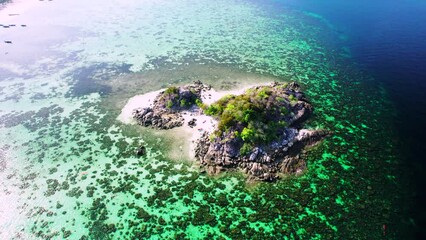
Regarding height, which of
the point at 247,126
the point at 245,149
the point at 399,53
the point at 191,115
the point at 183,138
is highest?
the point at 399,53

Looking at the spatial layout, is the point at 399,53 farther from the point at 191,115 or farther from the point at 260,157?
the point at 191,115

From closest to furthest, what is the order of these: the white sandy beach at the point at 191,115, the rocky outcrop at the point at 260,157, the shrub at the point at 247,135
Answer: the rocky outcrop at the point at 260,157 → the shrub at the point at 247,135 → the white sandy beach at the point at 191,115

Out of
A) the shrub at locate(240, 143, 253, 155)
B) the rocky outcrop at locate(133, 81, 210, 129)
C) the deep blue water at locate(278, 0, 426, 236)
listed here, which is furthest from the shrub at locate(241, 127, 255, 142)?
the deep blue water at locate(278, 0, 426, 236)

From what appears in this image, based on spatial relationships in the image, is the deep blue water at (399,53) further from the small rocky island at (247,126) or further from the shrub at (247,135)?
the shrub at (247,135)

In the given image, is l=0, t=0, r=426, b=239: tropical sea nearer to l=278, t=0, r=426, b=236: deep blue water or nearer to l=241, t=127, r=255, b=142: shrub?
l=278, t=0, r=426, b=236: deep blue water

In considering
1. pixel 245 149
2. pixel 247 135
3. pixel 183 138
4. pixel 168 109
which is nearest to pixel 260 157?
pixel 245 149

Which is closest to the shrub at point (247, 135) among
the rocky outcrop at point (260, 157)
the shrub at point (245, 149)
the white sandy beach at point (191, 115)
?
the shrub at point (245, 149)
